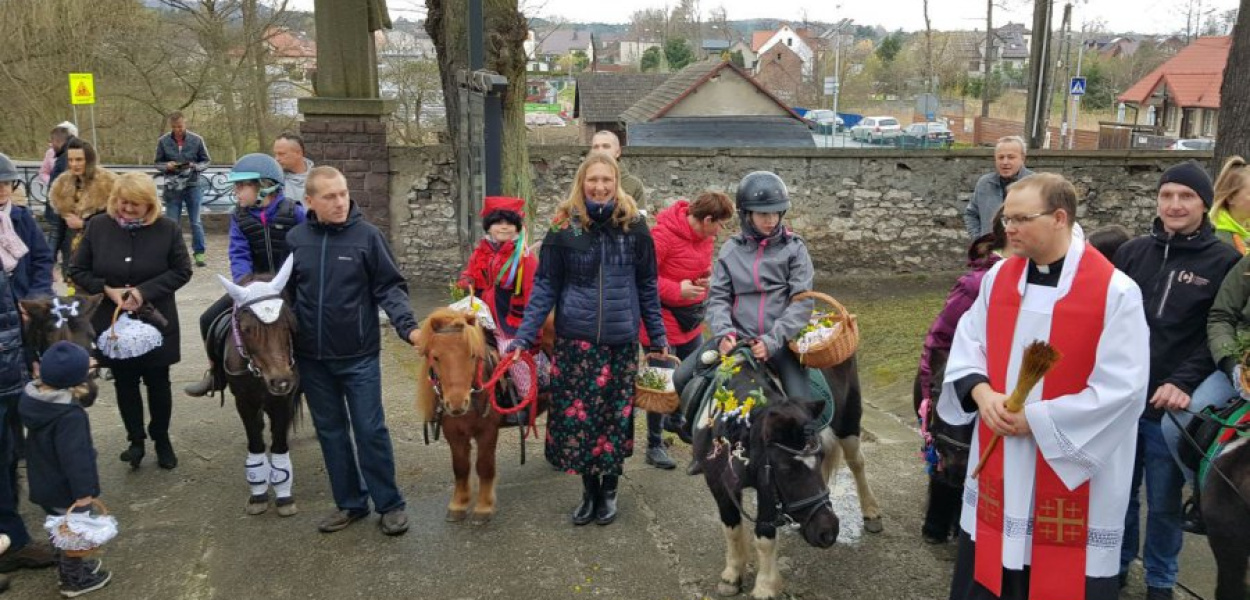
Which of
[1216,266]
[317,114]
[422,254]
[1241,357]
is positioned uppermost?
[317,114]

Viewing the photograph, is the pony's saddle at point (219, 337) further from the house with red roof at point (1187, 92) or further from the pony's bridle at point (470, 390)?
the house with red roof at point (1187, 92)

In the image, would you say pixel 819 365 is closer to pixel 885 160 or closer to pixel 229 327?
pixel 229 327

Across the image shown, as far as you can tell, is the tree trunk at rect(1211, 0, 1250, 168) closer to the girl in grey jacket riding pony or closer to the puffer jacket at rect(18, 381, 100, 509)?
the girl in grey jacket riding pony

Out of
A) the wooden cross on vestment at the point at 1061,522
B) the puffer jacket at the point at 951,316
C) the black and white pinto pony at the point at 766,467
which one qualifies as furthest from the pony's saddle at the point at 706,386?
the wooden cross on vestment at the point at 1061,522

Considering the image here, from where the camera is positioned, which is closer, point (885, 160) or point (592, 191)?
point (592, 191)

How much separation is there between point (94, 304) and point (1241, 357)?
549 centimetres

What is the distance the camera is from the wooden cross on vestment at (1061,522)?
3090mm

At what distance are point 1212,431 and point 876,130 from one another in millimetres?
37397

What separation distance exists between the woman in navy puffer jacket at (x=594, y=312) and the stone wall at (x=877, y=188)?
6699 mm

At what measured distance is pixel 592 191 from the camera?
179 inches

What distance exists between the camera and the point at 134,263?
17.0 feet

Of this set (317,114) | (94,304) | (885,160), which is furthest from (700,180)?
(94,304)

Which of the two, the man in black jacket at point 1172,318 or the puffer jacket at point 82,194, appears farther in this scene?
the puffer jacket at point 82,194

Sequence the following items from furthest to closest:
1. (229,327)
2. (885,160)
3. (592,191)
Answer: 1. (885,160)
2. (229,327)
3. (592,191)
